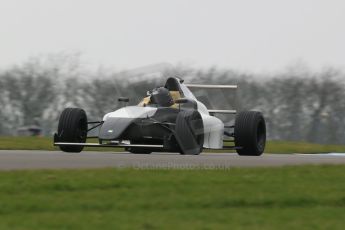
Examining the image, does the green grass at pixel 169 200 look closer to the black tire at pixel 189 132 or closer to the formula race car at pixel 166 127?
the black tire at pixel 189 132

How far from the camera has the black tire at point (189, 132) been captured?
598 inches

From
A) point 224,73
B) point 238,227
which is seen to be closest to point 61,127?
point 238,227

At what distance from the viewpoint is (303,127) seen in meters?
72.5

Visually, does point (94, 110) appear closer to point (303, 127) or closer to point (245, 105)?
point (245, 105)

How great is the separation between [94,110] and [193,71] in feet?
45.2

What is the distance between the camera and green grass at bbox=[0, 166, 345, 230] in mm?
6902

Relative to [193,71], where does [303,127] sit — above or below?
below

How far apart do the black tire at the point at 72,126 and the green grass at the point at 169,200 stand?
223 inches

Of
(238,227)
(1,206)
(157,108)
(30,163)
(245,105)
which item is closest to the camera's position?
(238,227)

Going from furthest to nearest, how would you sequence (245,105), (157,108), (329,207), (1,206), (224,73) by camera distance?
(245,105) → (224,73) → (157,108) → (329,207) → (1,206)

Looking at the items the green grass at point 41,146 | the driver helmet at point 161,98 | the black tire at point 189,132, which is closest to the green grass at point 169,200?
the black tire at point 189,132

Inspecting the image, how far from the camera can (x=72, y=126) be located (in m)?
16.4

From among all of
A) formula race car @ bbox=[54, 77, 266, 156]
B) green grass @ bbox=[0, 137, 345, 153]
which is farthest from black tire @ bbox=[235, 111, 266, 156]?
green grass @ bbox=[0, 137, 345, 153]

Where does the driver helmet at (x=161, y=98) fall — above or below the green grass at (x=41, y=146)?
above
